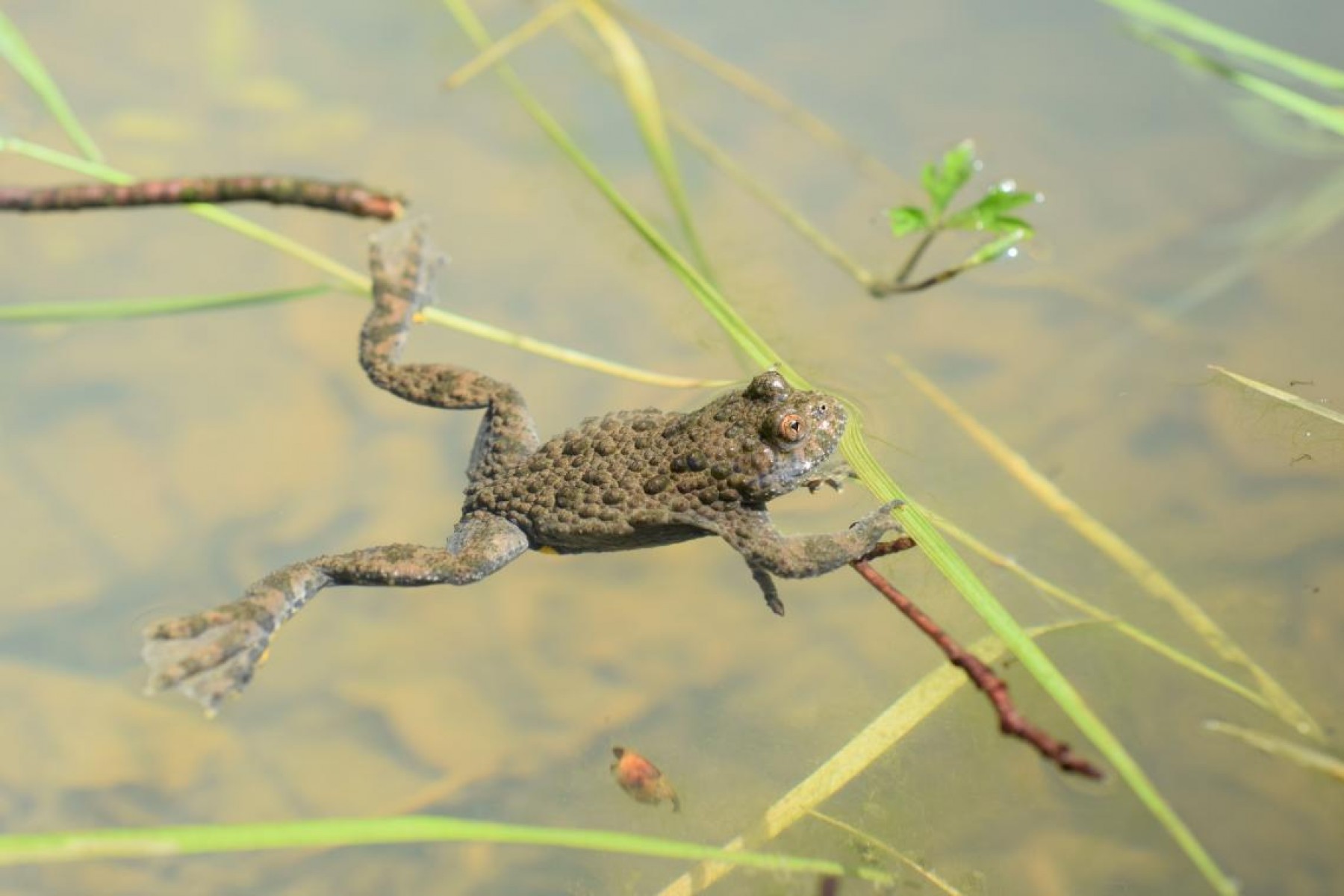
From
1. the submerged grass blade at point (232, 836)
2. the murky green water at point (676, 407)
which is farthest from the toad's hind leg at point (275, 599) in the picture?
the submerged grass blade at point (232, 836)

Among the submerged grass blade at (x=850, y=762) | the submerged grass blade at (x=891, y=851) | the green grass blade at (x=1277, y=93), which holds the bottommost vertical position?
the submerged grass blade at (x=891, y=851)

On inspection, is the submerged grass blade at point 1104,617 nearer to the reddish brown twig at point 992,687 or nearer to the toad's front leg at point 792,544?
the toad's front leg at point 792,544

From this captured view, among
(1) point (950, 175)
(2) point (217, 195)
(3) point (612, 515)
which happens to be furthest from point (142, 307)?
(1) point (950, 175)

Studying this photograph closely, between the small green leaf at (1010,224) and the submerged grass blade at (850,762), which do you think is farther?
the small green leaf at (1010,224)

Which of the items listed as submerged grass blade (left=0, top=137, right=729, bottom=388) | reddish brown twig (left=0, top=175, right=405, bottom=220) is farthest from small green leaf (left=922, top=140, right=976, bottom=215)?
reddish brown twig (left=0, top=175, right=405, bottom=220)

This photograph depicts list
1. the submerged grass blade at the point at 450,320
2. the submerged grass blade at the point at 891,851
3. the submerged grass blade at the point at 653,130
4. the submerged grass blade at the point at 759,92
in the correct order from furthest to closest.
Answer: the submerged grass blade at the point at 759,92 → the submerged grass blade at the point at 653,130 → the submerged grass blade at the point at 450,320 → the submerged grass blade at the point at 891,851

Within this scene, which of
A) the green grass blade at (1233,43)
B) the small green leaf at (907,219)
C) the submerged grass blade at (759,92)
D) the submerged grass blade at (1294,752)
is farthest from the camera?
the submerged grass blade at (759,92)

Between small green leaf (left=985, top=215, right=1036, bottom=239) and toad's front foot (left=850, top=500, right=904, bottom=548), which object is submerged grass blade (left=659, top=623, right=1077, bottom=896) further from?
small green leaf (left=985, top=215, right=1036, bottom=239)

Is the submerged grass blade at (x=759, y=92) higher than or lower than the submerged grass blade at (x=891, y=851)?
higher
